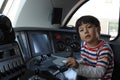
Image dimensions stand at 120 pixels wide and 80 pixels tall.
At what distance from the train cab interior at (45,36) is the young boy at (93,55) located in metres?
0.09

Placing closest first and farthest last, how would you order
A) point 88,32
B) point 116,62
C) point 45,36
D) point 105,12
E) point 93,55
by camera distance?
point 88,32, point 93,55, point 116,62, point 45,36, point 105,12

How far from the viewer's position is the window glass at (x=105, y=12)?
8.92 ft

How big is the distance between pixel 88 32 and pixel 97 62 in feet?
0.64

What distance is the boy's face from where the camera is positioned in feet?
4.36

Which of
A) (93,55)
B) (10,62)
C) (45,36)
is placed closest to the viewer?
(10,62)

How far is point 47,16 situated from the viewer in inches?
130

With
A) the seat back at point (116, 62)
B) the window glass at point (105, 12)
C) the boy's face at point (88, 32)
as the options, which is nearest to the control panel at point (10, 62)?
the boy's face at point (88, 32)

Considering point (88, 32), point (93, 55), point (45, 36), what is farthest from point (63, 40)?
point (88, 32)

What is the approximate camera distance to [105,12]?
311 cm

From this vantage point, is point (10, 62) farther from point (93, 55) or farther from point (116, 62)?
point (116, 62)

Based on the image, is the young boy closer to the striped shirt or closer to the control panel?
the striped shirt

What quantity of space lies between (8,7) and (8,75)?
6.43ft

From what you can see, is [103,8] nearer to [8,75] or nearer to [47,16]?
[47,16]

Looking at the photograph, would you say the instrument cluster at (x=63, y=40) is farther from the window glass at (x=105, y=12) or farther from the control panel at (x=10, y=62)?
the control panel at (x=10, y=62)
